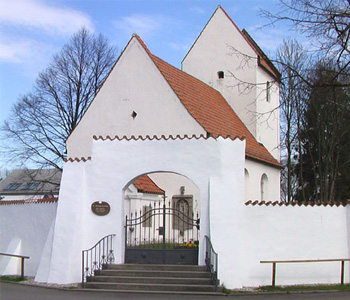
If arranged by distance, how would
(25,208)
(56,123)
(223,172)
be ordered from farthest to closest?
1. (56,123)
2. (25,208)
3. (223,172)

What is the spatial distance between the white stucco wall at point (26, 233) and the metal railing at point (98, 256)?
279 centimetres

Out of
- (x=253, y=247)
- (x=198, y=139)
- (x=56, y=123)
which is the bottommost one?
(x=253, y=247)

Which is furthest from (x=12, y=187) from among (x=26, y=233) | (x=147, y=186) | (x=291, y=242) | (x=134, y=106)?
(x=291, y=242)

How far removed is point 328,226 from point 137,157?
19.8 feet

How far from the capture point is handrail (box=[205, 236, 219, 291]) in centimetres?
1359

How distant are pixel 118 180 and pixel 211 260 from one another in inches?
144

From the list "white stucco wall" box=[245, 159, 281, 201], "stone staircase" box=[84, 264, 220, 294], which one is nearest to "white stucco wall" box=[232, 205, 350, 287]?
"stone staircase" box=[84, 264, 220, 294]

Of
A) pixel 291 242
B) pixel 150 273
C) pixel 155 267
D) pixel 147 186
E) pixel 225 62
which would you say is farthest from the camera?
pixel 225 62

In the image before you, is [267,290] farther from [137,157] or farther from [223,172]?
[137,157]

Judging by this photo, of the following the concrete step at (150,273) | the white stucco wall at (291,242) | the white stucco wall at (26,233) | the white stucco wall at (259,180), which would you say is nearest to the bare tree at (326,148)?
the white stucco wall at (259,180)

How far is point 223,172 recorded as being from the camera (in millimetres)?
14805

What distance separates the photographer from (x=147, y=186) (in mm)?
21594

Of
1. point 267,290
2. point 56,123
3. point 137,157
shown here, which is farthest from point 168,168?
point 56,123

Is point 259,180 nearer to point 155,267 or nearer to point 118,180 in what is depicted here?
point 118,180
